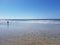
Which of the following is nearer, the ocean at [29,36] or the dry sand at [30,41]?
the dry sand at [30,41]

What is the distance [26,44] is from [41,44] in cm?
53

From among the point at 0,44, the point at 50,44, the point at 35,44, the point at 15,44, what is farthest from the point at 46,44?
the point at 0,44

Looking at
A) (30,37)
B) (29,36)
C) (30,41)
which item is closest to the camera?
(30,41)

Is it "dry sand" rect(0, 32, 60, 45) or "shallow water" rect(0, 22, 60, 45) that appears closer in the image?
"dry sand" rect(0, 32, 60, 45)

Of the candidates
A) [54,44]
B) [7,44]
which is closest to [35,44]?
[54,44]

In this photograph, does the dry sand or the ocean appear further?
the ocean

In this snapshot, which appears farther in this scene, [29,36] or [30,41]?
[29,36]

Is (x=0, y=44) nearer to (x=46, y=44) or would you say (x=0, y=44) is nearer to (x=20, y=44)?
(x=20, y=44)

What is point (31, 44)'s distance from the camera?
12.4ft

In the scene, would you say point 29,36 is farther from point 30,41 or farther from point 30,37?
point 30,41

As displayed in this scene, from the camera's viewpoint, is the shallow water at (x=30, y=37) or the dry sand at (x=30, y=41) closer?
the dry sand at (x=30, y=41)

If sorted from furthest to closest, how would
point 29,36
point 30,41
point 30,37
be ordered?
point 29,36, point 30,37, point 30,41

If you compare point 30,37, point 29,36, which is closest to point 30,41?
point 30,37

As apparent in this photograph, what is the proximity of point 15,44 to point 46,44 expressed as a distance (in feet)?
3.57
